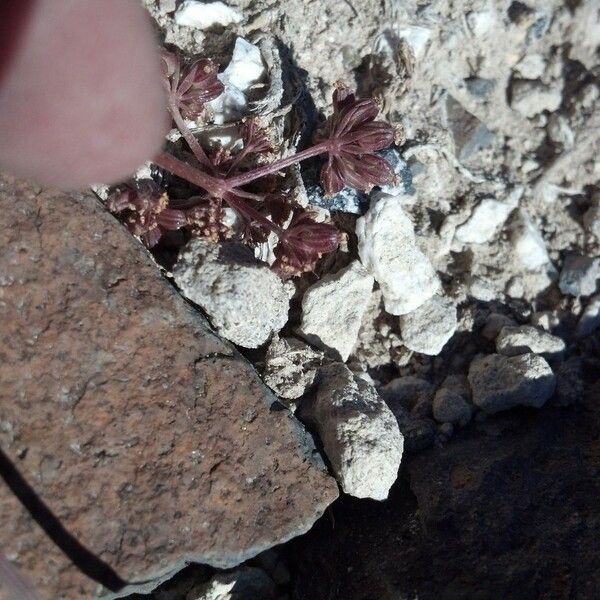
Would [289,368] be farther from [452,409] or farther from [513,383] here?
[513,383]

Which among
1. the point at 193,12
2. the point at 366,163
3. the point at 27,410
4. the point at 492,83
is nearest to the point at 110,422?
the point at 27,410

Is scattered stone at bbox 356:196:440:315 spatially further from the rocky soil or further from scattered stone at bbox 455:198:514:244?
scattered stone at bbox 455:198:514:244

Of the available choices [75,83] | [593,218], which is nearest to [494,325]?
[593,218]

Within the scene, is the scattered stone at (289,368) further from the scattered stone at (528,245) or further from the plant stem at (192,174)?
the scattered stone at (528,245)

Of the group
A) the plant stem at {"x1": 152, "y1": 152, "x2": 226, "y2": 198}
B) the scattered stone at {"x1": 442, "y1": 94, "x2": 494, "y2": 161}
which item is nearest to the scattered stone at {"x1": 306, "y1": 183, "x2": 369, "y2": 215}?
the plant stem at {"x1": 152, "y1": 152, "x2": 226, "y2": 198}

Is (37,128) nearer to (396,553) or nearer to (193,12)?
(193,12)
